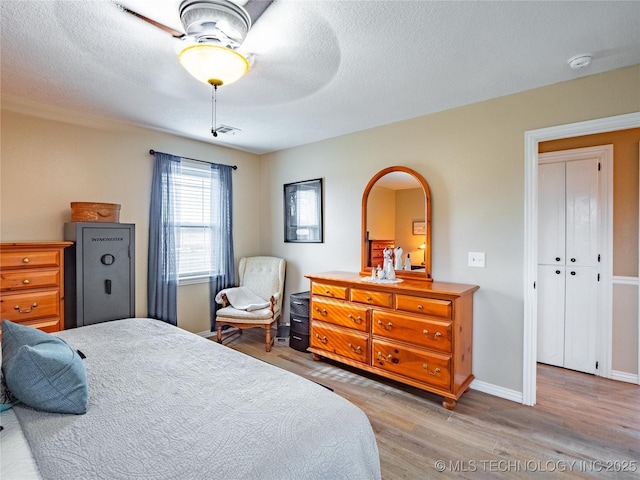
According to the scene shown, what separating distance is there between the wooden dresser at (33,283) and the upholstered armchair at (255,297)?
1.57 meters

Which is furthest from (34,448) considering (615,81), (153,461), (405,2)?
(615,81)

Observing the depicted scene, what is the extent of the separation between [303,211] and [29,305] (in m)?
2.85

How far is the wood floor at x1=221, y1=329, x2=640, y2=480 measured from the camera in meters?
1.90

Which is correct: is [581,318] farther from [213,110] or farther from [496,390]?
[213,110]

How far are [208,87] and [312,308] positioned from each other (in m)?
2.28

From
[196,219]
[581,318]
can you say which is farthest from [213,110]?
[581,318]

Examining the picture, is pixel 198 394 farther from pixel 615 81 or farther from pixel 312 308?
pixel 615 81

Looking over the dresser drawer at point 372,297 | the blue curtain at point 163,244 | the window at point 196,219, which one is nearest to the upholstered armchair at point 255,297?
Answer: the window at point 196,219

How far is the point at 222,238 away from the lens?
4.31 meters

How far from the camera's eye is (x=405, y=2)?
65.2 inches

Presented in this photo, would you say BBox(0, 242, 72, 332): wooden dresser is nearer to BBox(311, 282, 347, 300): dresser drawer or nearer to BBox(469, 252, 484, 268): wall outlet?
BBox(311, 282, 347, 300): dresser drawer

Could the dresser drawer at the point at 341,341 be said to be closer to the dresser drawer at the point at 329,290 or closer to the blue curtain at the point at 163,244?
the dresser drawer at the point at 329,290

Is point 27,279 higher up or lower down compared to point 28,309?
higher up

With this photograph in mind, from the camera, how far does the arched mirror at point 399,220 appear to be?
3143 mm
